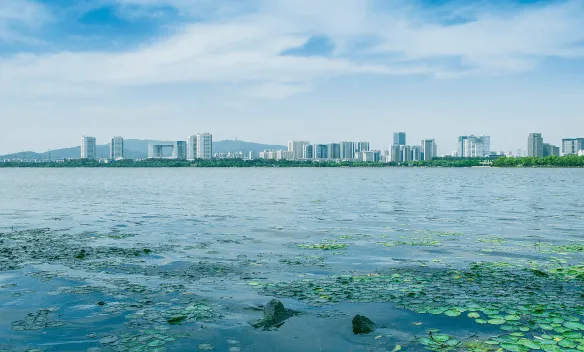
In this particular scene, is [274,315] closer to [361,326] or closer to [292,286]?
[361,326]

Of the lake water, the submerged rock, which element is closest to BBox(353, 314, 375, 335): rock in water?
the lake water

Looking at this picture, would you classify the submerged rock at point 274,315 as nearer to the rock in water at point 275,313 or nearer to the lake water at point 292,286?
the rock in water at point 275,313

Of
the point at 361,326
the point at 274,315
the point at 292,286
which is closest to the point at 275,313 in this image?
the point at 274,315

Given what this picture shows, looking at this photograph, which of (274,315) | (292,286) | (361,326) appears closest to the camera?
(361,326)

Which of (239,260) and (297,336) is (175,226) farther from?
(297,336)

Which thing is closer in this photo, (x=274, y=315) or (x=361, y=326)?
(x=361, y=326)

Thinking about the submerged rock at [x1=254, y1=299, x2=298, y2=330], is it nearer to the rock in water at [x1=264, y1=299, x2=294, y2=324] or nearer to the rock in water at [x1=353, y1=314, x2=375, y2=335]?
the rock in water at [x1=264, y1=299, x2=294, y2=324]

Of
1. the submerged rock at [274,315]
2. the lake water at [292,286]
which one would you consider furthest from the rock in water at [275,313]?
the lake water at [292,286]
